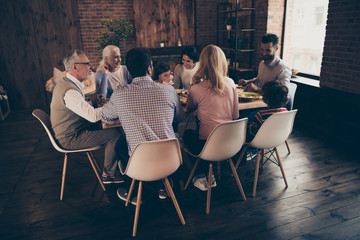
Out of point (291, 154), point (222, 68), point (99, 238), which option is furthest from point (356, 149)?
point (99, 238)

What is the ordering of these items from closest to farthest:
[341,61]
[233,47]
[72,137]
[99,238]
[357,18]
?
1. [99,238]
2. [72,137]
3. [357,18]
4. [341,61]
5. [233,47]

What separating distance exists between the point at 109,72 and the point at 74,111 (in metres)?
1.39

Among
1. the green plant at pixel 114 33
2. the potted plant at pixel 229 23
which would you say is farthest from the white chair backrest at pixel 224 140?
the green plant at pixel 114 33

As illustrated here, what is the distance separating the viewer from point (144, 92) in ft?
6.22

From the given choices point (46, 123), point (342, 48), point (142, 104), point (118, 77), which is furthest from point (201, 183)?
point (342, 48)

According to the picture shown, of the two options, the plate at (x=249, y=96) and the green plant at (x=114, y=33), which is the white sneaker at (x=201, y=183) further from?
the green plant at (x=114, y=33)

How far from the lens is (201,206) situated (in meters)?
2.41

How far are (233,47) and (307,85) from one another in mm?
2004

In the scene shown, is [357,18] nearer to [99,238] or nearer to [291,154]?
[291,154]

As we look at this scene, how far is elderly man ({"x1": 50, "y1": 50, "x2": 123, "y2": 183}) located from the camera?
2.25 m

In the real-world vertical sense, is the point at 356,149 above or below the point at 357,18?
below

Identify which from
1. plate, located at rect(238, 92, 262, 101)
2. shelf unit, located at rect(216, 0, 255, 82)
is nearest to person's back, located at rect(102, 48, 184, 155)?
plate, located at rect(238, 92, 262, 101)

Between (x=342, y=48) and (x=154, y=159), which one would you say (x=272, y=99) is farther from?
(x=342, y=48)

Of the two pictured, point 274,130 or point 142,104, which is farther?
point 274,130
